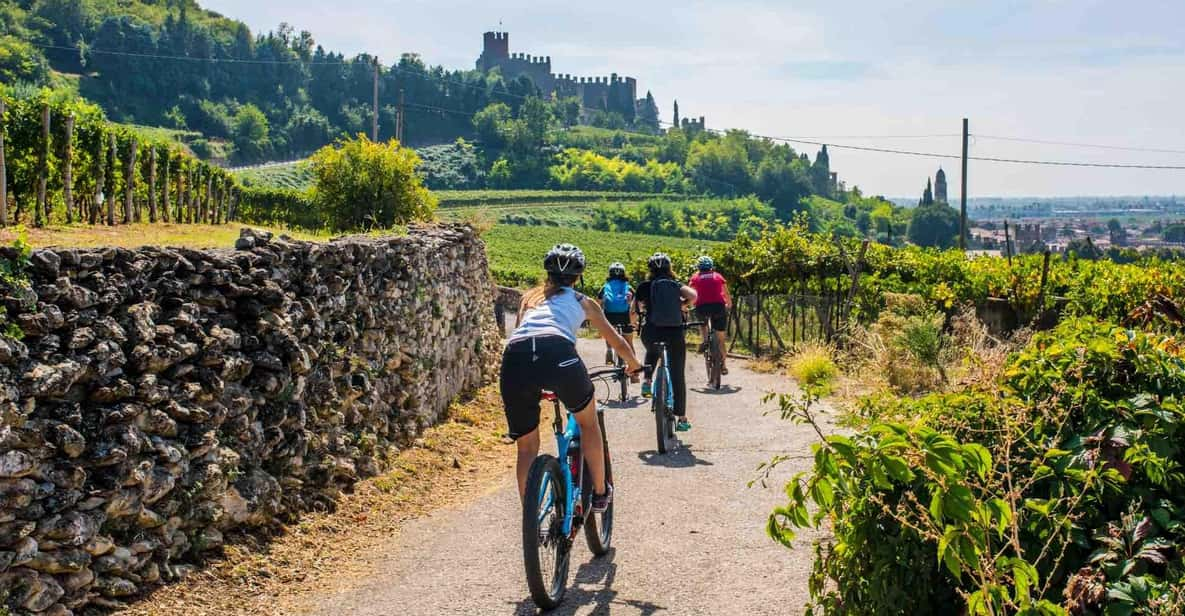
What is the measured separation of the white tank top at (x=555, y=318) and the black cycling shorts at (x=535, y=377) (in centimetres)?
5

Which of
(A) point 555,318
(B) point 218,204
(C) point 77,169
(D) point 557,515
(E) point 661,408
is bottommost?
(E) point 661,408

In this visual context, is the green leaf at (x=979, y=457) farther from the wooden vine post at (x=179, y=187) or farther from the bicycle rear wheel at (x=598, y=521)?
the wooden vine post at (x=179, y=187)

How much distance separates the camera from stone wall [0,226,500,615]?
16.2 ft

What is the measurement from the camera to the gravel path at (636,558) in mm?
5781

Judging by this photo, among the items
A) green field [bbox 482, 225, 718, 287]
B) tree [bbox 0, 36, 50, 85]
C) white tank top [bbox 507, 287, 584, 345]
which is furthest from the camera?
tree [bbox 0, 36, 50, 85]

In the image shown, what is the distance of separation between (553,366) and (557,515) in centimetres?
77

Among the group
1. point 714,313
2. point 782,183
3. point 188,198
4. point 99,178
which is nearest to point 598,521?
point 714,313

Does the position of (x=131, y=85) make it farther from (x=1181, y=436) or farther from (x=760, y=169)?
(x=1181, y=436)

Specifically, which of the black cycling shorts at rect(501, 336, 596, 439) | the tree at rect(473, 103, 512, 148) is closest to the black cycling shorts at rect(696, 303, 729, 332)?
the black cycling shorts at rect(501, 336, 596, 439)

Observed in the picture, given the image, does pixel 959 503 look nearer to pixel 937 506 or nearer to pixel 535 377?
pixel 937 506

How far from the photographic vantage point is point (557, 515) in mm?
5711

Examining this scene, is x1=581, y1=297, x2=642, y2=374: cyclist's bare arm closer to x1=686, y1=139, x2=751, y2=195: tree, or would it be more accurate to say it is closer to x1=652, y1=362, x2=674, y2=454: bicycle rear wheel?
x1=652, y1=362, x2=674, y2=454: bicycle rear wheel

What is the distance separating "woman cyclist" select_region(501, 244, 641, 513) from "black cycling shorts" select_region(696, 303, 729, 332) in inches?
310

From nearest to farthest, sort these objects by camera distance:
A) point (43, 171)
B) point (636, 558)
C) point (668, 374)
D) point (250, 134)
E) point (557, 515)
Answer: point (557, 515) < point (636, 558) < point (668, 374) < point (43, 171) < point (250, 134)
